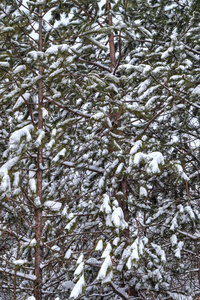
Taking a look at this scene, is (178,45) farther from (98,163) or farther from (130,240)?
(130,240)

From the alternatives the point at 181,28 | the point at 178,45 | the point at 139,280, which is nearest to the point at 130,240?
the point at 139,280

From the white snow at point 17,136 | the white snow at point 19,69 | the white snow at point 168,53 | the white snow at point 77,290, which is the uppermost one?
the white snow at point 168,53

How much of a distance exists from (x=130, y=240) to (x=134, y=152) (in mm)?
1348

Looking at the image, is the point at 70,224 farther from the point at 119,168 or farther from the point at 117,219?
the point at 119,168

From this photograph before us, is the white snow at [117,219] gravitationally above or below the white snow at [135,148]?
below

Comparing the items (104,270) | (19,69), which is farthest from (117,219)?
(19,69)

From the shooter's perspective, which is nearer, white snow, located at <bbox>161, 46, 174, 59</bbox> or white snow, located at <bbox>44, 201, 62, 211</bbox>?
white snow, located at <bbox>44, 201, 62, 211</bbox>

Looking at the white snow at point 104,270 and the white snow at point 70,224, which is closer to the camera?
the white snow at point 104,270

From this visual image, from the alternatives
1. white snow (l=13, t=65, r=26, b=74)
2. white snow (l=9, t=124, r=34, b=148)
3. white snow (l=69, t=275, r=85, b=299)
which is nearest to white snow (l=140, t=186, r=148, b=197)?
white snow (l=69, t=275, r=85, b=299)

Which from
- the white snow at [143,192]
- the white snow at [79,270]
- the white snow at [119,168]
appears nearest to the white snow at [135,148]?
the white snow at [119,168]

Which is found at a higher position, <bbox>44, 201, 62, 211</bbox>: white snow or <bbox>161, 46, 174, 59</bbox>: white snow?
<bbox>161, 46, 174, 59</bbox>: white snow

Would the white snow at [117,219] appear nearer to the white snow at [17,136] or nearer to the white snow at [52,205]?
the white snow at [52,205]

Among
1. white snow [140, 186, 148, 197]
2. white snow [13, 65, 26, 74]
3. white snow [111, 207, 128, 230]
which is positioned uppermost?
white snow [13, 65, 26, 74]

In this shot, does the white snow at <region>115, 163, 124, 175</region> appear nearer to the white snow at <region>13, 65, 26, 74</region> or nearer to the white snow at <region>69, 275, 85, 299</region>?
the white snow at <region>69, 275, 85, 299</region>
